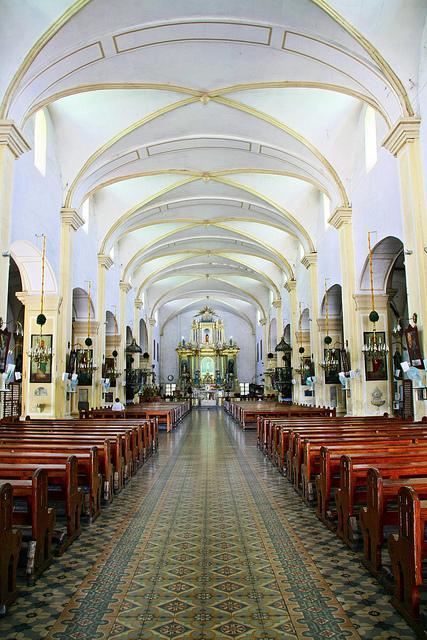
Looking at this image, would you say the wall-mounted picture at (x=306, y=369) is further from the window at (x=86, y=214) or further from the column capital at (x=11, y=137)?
the column capital at (x=11, y=137)

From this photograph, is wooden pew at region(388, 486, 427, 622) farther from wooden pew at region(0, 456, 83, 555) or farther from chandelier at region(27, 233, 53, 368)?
chandelier at region(27, 233, 53, 368)

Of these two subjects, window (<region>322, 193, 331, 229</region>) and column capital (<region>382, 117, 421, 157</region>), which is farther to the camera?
window (<region>322, 193, 331, 229</region>)

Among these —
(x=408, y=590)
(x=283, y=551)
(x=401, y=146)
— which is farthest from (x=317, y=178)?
(x=408, y=590)

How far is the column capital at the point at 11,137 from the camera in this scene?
1030 centimetres

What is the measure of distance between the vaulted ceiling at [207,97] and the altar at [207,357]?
2118cm

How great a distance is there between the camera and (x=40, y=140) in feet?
45.8

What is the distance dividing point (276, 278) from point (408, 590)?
27180 millimetres

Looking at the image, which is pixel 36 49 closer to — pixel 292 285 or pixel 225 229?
pixel 225 229

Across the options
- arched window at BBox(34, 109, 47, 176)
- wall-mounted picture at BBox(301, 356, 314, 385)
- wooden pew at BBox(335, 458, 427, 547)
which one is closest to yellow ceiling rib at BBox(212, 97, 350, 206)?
arched window at BBox(34, 109, 47, 176)

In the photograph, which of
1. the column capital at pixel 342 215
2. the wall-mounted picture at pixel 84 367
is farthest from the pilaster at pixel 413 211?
the wall-mounted picture at pixel 84 367

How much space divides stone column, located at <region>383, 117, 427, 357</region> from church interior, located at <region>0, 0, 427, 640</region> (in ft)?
0.15

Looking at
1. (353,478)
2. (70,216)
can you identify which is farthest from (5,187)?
(353,478)

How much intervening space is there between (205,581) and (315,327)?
16.6 metres

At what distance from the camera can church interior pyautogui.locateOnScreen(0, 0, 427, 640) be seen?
4.14 m
